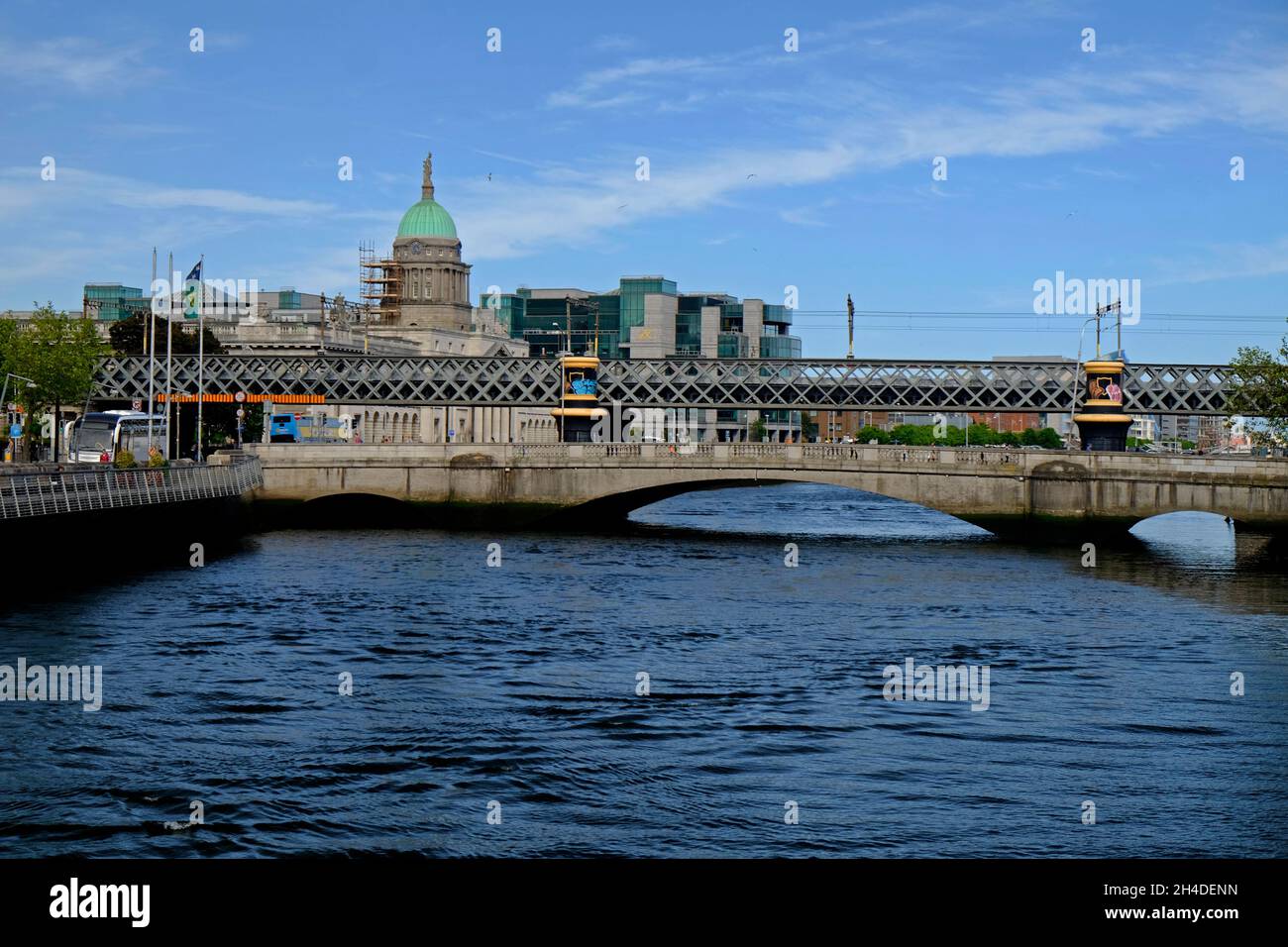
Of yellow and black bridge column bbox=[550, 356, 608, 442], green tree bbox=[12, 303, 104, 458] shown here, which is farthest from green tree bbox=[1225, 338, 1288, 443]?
green tree bbox=[12, 303, 104, 458]

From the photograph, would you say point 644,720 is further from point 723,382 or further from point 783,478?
point 723,382

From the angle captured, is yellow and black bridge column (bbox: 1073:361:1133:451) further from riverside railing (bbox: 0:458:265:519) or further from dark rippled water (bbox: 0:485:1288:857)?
riverside railing (bbox: 0:458:265:519)

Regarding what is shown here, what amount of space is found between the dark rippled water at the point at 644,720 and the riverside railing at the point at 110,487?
3893mm

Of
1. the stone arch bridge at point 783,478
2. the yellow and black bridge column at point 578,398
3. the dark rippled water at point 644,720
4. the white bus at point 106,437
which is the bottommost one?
the dark rippled water at point 644,720

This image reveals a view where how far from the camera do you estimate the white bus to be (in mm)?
91688

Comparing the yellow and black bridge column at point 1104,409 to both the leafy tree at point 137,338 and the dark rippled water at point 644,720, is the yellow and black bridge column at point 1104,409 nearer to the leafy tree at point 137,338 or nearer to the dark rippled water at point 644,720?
the dark rippled water at point 644,720

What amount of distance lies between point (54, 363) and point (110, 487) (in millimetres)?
45819

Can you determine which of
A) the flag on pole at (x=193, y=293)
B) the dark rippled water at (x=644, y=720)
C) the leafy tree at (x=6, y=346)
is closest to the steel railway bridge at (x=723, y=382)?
the leafy tree at (x=6, y=346)

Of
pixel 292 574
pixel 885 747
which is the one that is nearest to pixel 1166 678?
pixel 885 747

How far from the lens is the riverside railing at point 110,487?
51.5 metres

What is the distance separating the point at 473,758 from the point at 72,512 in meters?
34.1

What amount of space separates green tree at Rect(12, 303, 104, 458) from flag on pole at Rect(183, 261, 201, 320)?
23.4m

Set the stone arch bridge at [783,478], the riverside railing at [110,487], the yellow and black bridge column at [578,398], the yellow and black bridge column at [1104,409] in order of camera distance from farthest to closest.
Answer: the yellow and black bridge column at [578,398] < the yellow and black bridge column at [1104,409] < the stone arch bridge at [783,478] < the riverside railing at [110,487]
